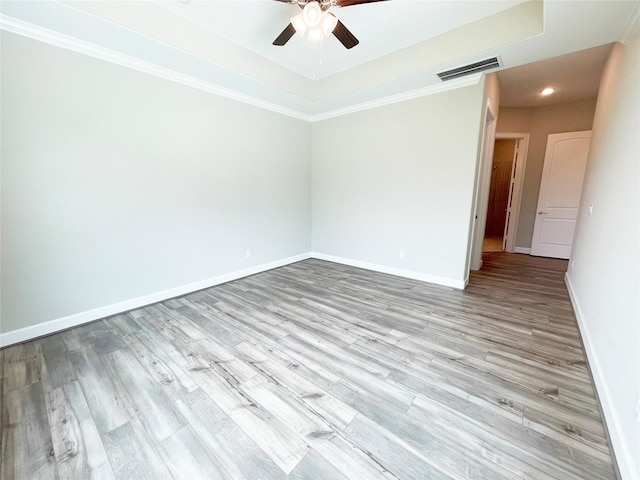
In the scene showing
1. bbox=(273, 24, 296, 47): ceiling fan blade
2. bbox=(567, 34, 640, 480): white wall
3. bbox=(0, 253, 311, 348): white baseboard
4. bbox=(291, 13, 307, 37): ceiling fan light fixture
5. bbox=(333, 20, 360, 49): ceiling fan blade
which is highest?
bbox=(273, 24, 296, 47): ceiling fan blade

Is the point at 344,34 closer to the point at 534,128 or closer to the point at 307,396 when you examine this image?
the point at 307,396

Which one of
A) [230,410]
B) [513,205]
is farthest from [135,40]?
[513,205]

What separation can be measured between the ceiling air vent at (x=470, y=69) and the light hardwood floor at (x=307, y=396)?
2.62 m

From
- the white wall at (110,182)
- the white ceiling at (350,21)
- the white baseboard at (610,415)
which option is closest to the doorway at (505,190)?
the white ceiling at (350,21)

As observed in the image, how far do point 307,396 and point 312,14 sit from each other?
2.71 metres

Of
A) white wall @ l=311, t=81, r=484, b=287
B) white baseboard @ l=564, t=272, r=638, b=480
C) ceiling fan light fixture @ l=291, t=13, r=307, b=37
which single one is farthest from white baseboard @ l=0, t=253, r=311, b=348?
white baseboard @ l=564, t=272, r=638, b=480

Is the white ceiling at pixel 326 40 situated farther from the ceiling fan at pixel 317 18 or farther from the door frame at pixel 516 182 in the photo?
the door frame at pixel 516 182

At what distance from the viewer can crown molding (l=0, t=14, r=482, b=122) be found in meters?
2.03

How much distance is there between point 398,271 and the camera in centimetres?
390

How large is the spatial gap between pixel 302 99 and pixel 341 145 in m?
0.97

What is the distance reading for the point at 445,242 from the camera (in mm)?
3387

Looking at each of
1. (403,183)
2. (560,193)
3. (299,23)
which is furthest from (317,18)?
(560,193)

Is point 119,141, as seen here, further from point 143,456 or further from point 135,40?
point 143,456

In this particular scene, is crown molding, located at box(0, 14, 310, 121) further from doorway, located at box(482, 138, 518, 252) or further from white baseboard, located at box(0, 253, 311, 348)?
doorway, located at box(482, 138, 518, 252)
